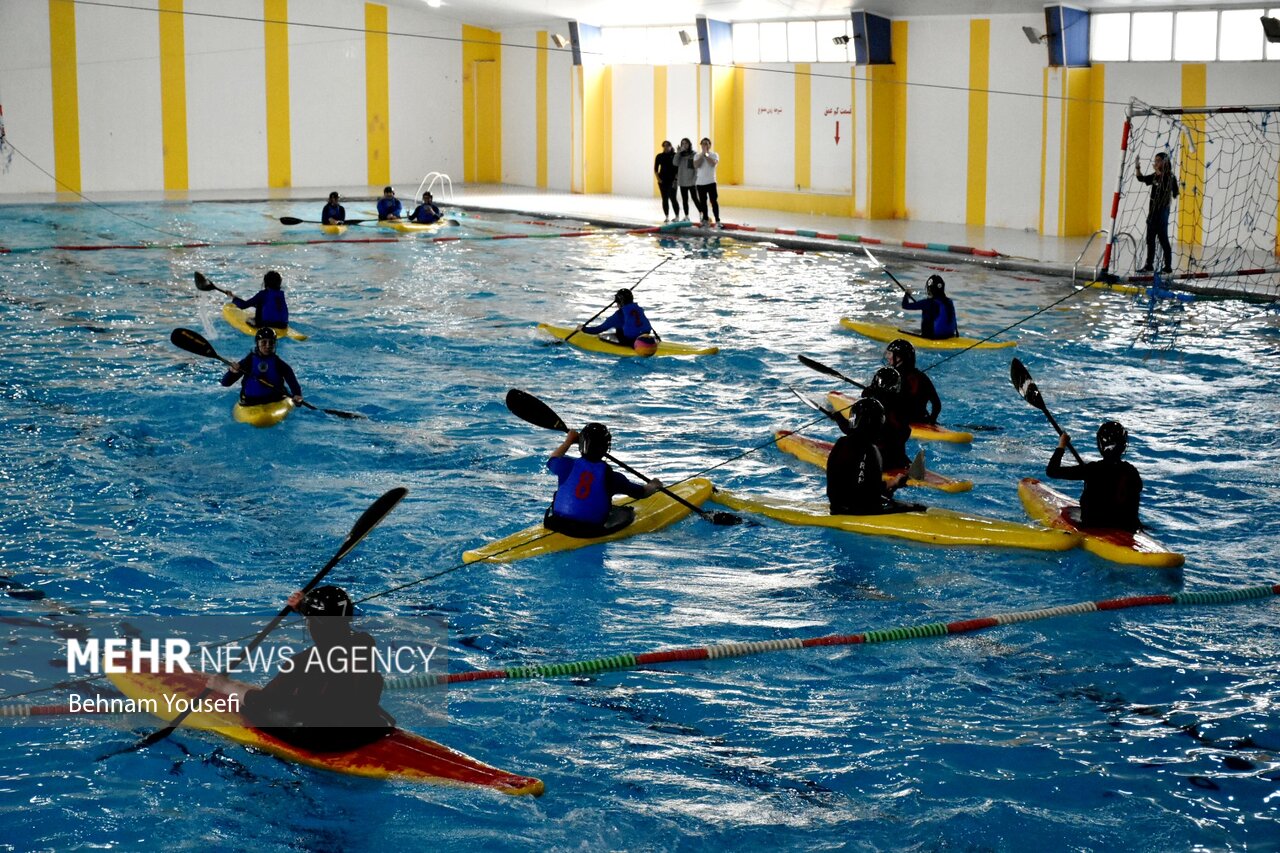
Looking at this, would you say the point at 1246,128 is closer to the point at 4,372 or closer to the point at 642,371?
the point at 642,371

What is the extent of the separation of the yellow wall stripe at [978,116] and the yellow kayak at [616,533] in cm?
1568

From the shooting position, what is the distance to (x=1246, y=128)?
771 inches

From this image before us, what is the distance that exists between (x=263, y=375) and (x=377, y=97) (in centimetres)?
2342

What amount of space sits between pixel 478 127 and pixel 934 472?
2681 cm

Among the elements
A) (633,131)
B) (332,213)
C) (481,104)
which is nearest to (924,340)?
(332,213)

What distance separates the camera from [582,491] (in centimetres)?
880

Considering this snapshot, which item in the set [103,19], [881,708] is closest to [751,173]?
[103,19]

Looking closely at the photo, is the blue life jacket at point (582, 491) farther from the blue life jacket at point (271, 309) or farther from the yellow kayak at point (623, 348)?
the blue life jacket at point (271, 309)

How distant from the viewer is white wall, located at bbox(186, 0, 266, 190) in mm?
30578

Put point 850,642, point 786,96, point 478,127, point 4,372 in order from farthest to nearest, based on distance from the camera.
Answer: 1. point 478,127
2. point 786,96
3. point 4,372
4. point 850,642

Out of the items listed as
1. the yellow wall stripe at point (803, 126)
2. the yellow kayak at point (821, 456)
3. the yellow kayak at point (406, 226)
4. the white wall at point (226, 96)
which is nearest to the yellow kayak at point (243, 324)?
the yellow kayak at point (821, 456)

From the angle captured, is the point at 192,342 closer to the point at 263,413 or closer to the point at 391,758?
the point at 263,413

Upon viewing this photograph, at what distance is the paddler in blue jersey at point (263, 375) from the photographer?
1149 centimetres

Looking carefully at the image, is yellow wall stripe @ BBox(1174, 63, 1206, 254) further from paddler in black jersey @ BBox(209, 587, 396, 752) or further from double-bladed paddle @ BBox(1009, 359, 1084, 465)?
paddler in black jersey @ BBox(209, 587, 396, 752)
